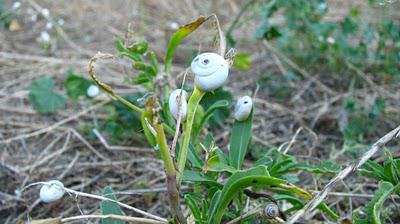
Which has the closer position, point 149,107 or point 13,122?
point 149,107

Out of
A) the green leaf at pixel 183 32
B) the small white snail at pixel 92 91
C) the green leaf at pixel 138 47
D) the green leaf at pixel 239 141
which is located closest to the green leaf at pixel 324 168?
the green leaf at pixel 239 141

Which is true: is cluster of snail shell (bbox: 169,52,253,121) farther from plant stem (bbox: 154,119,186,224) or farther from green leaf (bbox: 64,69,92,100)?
green leaf (bbox: 64,69,92,100)

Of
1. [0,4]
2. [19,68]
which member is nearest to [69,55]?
[19,68]

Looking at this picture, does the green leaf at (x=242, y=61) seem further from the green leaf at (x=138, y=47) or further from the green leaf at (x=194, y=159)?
the green leaf at (x=194, y=159)

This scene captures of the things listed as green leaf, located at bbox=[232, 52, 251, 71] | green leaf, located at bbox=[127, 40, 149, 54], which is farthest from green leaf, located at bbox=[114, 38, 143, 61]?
green leaf, located at bbox=[232, 52, 251, 71]

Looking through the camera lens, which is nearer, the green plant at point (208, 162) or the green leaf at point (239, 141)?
the green plant at point (208, 162)

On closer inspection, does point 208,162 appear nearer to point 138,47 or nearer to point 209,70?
point 209,70

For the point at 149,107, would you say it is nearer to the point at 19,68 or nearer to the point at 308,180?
the point at 308,180
